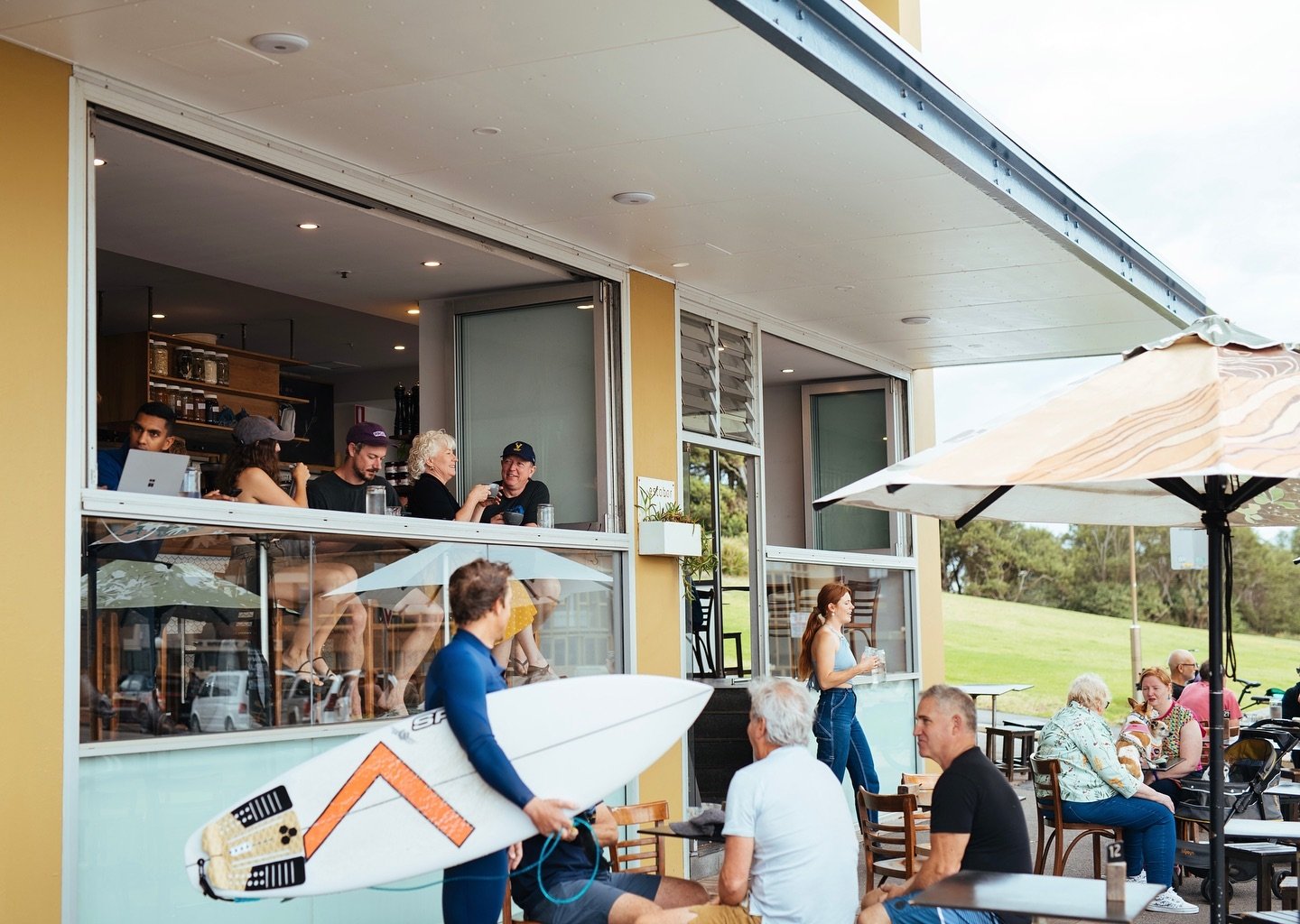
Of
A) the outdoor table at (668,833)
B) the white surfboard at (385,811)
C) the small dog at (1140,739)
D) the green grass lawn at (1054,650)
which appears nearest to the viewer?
the white surfboard at (385,811)

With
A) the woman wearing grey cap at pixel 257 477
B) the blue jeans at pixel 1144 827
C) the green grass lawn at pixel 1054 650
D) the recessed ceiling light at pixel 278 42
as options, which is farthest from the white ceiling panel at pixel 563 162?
the green grass lawn at pixel 1054 650

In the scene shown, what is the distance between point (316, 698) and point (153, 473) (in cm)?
118

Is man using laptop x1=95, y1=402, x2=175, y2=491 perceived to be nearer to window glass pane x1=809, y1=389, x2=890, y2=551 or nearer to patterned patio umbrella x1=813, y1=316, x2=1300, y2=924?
patterned patio umbrella x1=813, y1=316, x2=1300, y2=924

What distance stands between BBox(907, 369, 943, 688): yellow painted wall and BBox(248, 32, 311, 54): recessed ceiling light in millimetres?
8028

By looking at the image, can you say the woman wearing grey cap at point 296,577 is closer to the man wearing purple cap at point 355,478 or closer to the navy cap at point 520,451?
the man wearing purple cap at point 355,478

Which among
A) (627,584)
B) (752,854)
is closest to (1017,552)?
(627,584)

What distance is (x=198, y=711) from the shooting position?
210 inches

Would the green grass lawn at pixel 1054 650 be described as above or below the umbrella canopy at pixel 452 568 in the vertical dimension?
below

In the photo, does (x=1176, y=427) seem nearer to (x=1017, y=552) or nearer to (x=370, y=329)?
(x=370, y=329)

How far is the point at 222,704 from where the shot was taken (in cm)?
544

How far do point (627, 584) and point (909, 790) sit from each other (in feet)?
6.45

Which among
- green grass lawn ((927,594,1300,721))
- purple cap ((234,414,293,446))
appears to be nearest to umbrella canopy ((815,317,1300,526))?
purple cap ((234,414,293,446))

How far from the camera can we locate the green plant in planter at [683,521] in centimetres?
807

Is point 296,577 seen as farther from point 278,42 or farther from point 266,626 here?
point 278,42
